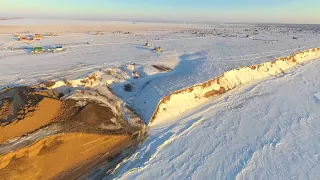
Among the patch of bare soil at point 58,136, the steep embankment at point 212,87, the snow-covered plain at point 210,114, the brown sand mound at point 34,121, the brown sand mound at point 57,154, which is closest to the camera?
the brown sand mound at point 57,154

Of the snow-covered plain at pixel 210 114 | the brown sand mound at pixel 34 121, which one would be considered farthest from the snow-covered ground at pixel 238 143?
the brown sand mound at pixel 34 121

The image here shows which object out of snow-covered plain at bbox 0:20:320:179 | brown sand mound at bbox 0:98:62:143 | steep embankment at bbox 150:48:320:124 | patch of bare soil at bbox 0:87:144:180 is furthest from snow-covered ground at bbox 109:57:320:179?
brown sand mound at bbox 0:98:62:143

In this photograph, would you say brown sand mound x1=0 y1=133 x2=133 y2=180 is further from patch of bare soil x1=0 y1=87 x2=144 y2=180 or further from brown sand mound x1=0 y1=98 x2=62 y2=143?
brown sand mound x1=0 y1=98 x2=62 y2=143

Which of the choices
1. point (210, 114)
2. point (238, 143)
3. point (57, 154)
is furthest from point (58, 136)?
point (210, 114)

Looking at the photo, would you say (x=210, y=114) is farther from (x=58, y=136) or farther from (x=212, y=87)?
(x=58, y=136)

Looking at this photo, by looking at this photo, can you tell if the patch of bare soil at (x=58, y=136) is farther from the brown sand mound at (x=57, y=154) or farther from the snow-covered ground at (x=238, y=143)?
the snow-covered ground at (x=238, y=143)

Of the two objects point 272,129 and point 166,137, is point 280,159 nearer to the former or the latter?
point 272,129

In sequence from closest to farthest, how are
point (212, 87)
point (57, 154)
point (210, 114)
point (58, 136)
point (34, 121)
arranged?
point (57, 154) → point (58, 136) → point (34, 121) → point (210, 114) → point (212, 87)
